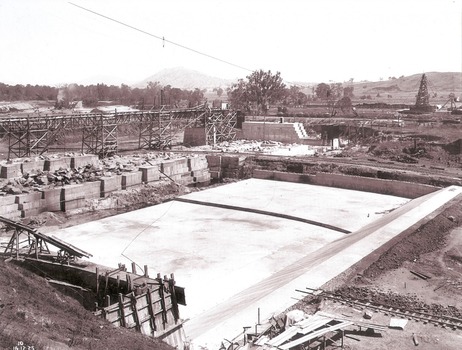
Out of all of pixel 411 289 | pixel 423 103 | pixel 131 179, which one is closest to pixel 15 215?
pixel 131 179

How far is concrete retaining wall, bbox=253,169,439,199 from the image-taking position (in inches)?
1297

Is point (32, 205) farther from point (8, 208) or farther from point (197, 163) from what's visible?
point (197, 163)

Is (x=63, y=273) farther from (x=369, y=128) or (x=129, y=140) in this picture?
(x=129, y=140)

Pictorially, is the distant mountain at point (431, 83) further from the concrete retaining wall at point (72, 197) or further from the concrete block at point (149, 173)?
the concrete retaining wall at point (72, 197)

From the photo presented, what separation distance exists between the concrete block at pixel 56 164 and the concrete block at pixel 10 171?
246 centimetres

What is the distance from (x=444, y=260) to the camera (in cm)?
1725

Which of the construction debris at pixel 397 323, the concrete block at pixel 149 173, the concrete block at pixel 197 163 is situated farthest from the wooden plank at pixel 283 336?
the concrete block at pixel 197 163

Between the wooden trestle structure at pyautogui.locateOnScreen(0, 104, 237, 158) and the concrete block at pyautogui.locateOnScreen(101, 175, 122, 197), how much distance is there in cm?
843

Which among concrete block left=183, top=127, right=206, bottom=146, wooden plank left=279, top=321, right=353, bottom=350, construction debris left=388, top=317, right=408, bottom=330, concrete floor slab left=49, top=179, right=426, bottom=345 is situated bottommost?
concrete floor slab left=49, top=179, right=426, bottom=345

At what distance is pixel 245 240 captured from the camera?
24266mm

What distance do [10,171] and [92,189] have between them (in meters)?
5.36

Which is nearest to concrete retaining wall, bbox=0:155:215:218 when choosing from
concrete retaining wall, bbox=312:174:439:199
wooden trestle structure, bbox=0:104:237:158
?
wooden trestle structure, bbox=0:104:237:158

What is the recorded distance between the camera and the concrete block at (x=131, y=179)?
33.9 meters

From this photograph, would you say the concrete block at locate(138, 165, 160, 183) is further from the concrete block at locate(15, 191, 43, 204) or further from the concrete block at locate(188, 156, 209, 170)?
the concrete block at locate(15, 191, 43, 204)
